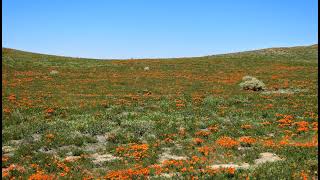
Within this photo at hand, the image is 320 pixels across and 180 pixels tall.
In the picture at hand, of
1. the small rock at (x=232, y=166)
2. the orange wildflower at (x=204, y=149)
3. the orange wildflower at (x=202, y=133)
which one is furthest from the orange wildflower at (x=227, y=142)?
the small rock at (x=232, y=166)

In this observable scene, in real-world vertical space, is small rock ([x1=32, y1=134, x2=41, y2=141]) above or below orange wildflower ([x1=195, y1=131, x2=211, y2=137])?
below

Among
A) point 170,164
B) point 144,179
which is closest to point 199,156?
point 170,164

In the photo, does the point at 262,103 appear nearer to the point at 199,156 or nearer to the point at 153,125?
the point at 153,125

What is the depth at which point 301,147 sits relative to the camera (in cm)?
1748

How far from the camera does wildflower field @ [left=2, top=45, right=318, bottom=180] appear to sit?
1559 centimetres

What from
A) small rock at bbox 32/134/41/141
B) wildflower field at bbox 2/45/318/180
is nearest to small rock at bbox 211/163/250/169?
wildflower field at bbox 2/45/318/180

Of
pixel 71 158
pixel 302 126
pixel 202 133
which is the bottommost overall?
pixel 71 158

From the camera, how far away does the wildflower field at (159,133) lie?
614 inches

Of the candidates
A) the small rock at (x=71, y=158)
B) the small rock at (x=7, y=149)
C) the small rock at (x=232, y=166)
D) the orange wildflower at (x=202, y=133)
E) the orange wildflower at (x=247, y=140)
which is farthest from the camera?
the orange wildflower at (x=202, y=133)

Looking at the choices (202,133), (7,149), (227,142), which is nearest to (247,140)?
(227,142)

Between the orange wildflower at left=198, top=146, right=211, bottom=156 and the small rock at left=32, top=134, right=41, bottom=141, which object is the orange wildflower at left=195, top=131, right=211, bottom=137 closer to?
the orange wildflower at left=198, top=146, right=211, bottom=156

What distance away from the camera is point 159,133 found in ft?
73.2

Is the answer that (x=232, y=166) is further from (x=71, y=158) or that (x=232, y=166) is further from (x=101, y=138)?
(x=101, y=138)

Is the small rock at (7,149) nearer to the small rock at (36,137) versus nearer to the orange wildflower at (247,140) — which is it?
the small rock at (36,137)
